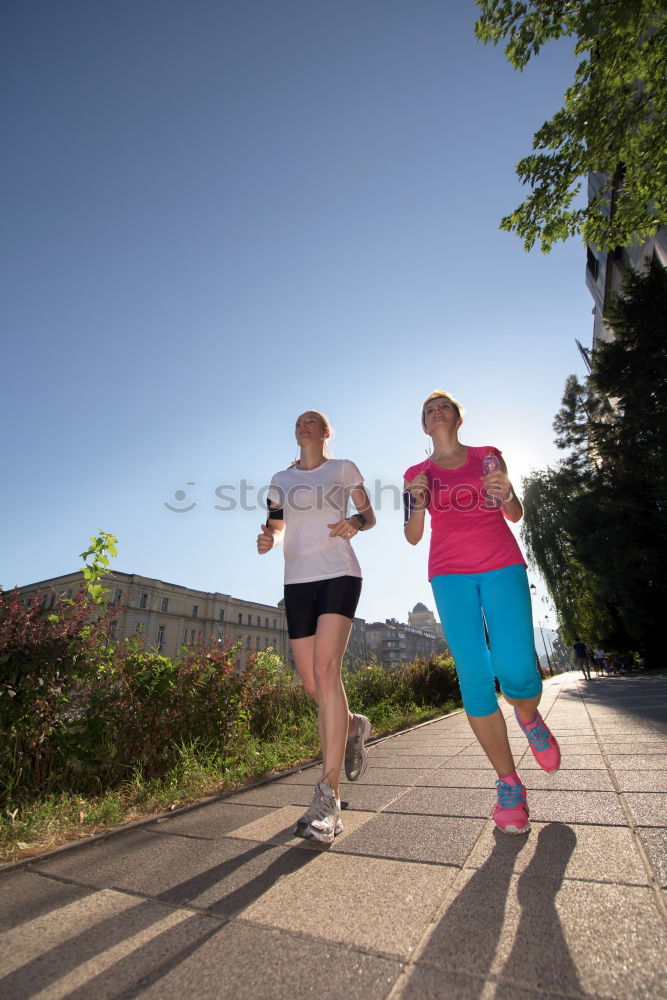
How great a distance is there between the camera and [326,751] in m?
2.43

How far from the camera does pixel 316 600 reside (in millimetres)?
2787

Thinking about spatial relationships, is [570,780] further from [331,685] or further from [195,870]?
[195,870]

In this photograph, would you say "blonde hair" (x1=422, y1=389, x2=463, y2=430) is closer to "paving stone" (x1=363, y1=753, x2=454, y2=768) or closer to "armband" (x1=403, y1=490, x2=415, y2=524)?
"armband" (x1=403, y1=490, x2=415, y2=524)

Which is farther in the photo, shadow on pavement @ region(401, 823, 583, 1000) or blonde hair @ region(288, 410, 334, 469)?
blonde hair @ region(288, 410, 334, 469)

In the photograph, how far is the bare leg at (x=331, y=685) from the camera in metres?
2.47

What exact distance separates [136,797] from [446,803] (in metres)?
1.90

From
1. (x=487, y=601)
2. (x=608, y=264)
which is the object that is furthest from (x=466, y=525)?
(x=608, y=264)

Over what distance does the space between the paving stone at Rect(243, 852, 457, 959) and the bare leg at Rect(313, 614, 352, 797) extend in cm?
67

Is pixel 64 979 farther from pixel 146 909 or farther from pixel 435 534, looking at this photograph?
pixel 435 534

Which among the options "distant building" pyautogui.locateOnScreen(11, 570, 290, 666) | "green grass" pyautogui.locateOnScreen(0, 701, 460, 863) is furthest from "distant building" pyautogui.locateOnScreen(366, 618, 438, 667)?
"green grass" pyautogui.locateOnScreen(0, 701, 460, 863)

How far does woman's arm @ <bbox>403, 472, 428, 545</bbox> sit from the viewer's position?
268 cm

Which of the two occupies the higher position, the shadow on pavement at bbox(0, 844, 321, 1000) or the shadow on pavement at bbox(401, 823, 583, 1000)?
the shadow on pavement at bbox(0, 844, 321, 1000)

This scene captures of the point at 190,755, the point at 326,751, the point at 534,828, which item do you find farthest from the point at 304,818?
the point at 190,755

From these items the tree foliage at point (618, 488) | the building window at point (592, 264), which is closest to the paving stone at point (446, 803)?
the tree foliage at point (618, 488)
